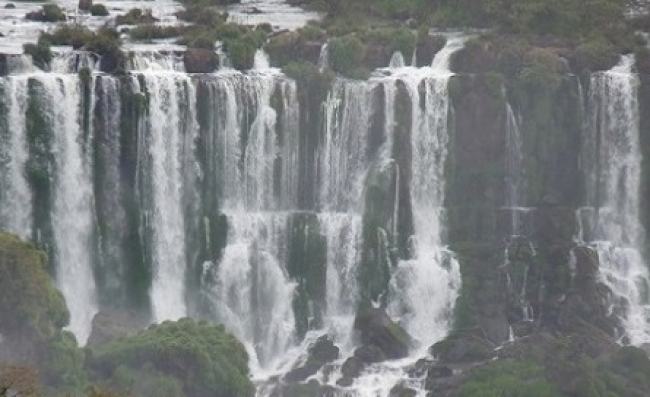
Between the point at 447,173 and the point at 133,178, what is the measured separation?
1153 cm

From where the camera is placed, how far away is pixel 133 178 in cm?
5409

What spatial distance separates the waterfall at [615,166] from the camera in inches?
2260

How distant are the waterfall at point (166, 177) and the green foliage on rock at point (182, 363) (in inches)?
270

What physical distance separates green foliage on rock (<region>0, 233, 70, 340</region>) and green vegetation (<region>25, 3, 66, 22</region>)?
19.3 meters

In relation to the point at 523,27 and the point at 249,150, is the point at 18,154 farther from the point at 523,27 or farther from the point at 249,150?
the point at 523,27

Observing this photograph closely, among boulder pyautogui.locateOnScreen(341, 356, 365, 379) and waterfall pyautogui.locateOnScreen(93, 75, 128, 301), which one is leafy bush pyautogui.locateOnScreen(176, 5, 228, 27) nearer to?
waterfall pyautogui.locateOnScreen(93, 75, 128, 301)

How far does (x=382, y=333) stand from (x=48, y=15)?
21.1 meters

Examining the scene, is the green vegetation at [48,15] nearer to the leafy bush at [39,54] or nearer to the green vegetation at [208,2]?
the green vegetation at [208,2]

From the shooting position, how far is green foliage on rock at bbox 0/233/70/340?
45094 mm

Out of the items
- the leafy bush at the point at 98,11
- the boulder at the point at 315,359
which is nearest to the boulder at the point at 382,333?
the boulder at the point at 315,359

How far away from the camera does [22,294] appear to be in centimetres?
4525

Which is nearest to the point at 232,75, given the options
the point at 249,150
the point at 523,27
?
the point at 249,150

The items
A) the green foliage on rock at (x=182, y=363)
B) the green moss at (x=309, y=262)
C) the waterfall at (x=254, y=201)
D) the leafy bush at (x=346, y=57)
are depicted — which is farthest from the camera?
the leafy bush at (x=346, y=57)

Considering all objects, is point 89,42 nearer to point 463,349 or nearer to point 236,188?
point 236,188
